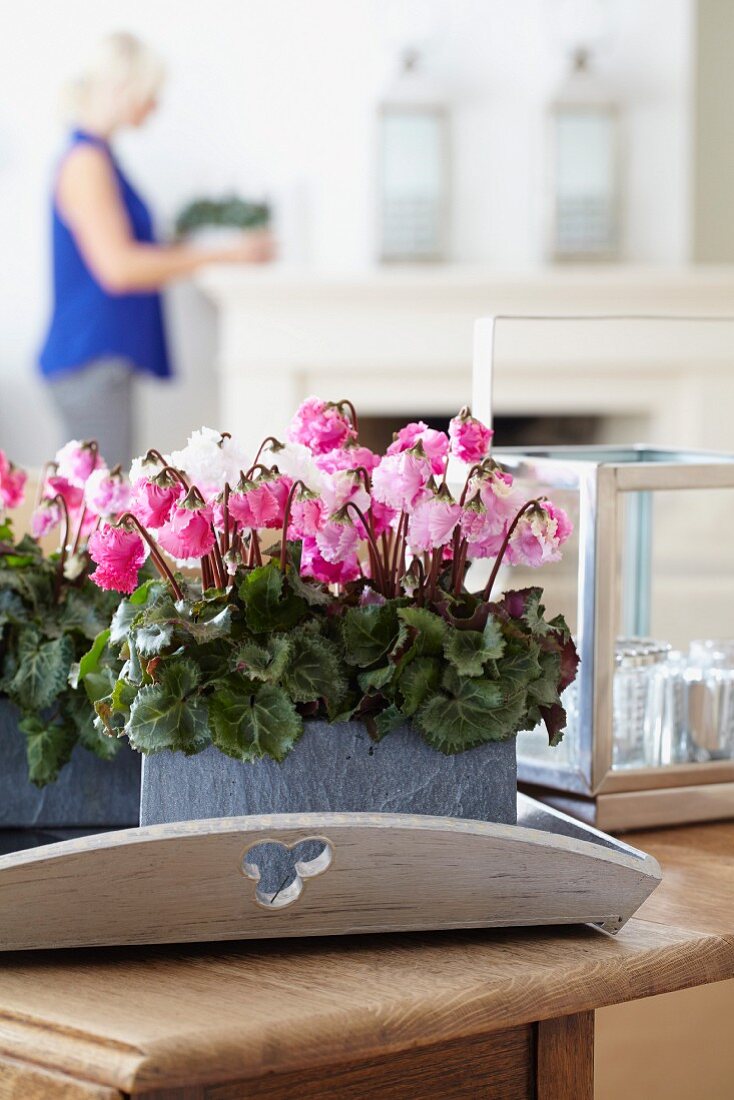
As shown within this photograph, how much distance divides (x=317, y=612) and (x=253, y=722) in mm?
81

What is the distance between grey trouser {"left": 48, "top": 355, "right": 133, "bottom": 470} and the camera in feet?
13.4

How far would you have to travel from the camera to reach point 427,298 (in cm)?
402

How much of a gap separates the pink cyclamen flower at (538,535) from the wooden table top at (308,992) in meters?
0.21

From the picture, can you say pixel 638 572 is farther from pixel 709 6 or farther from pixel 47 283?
pixel 709 6

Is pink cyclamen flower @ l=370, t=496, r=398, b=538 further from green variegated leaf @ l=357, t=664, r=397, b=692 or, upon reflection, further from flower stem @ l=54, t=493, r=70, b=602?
flower stem @ l=54, t=493, r=70, b=602

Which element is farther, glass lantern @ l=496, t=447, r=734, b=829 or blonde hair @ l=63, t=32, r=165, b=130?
blonde hair @ l=63, t=32, r=165, b=130

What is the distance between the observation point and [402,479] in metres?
0.76

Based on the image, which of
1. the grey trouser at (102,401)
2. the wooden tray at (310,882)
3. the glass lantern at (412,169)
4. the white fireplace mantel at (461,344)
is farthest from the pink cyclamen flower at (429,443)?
the glass lantern at (412,169)

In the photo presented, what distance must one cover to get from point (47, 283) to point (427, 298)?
1.31 meters

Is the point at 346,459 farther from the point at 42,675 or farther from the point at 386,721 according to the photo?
the point at 42,675

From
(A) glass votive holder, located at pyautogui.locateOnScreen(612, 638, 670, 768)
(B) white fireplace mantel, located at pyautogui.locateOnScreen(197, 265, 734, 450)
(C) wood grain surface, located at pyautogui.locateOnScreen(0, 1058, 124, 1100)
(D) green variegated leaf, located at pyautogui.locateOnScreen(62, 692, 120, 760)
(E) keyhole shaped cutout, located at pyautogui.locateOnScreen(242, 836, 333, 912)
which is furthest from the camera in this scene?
(B) white fireplace mantel, located at pyautogui.locateOnScreen(197, 265, 734, 450)

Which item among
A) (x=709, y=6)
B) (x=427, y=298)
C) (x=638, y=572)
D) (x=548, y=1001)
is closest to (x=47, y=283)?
(x=427, y=298)

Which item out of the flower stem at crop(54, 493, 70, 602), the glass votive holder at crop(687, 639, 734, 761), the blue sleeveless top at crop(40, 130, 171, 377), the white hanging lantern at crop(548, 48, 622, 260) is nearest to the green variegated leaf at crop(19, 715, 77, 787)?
the flower stem at crop(54, 493, 70, 602)

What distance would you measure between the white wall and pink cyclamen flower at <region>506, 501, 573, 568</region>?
3611mm
